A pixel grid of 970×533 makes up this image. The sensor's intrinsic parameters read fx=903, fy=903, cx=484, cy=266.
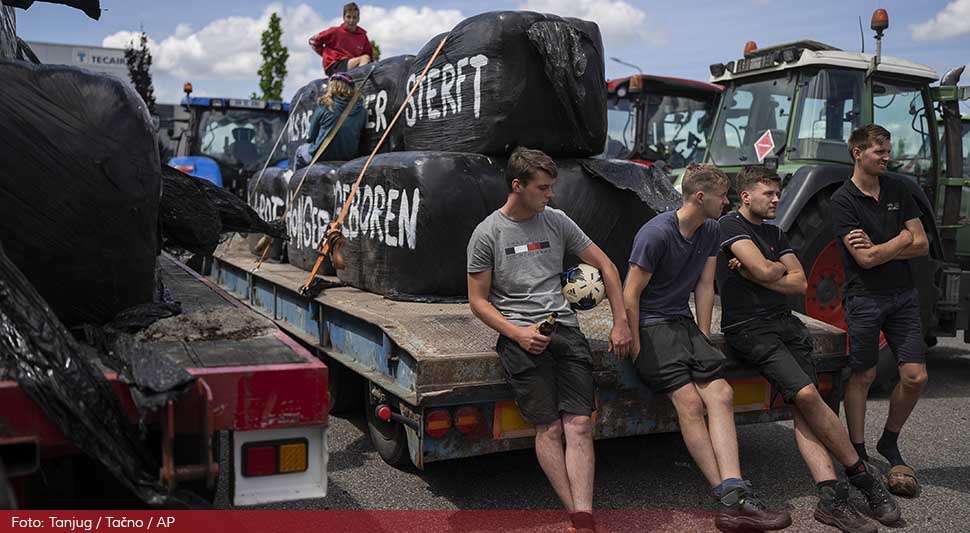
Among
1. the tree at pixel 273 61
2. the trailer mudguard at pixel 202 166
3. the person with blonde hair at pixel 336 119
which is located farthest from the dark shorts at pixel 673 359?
the tree at pixel 273 61

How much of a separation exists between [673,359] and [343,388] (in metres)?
2.10

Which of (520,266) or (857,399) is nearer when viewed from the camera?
(520,266)

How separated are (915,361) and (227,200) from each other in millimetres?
3432

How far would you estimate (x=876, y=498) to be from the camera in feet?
13.4

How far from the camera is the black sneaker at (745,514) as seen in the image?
3.70 meters

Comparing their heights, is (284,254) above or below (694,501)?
above

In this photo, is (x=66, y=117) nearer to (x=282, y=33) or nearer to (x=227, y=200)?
(x=227, y=200)

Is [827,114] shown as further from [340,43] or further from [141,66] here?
[141,66]

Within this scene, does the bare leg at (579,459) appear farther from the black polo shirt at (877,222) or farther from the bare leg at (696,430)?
the black polo shirt at (877,222)

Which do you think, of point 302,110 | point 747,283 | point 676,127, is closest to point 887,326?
Answer: point 747,283

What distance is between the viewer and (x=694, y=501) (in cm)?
436

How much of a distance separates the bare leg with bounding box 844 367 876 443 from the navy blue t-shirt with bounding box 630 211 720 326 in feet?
3.63

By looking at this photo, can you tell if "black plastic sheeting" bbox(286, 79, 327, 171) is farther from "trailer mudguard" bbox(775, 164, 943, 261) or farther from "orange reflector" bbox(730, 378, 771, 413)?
"orange reflector" bbox(730, 378, 771, 413)

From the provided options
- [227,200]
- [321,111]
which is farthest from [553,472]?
[321,111]
